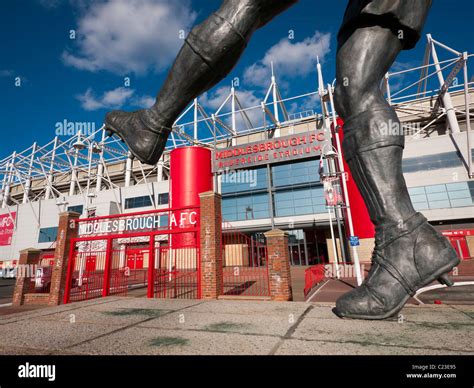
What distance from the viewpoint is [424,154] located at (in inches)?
858

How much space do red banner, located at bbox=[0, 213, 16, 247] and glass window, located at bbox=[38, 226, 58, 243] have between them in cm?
519

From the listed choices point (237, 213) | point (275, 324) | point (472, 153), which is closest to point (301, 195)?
point (237, 213)

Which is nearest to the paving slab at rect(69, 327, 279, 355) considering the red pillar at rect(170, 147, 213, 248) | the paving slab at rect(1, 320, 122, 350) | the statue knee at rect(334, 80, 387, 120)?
the paving slab at rect(1, 320, 122, 350)

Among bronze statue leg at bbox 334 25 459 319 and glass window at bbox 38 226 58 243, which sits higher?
glass window at bbox 38 226 58 243

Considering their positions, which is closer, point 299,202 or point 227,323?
point 227,323

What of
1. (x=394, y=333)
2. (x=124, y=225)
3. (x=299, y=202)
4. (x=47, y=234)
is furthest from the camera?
(x=47, y=234)

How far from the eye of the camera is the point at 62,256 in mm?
8766

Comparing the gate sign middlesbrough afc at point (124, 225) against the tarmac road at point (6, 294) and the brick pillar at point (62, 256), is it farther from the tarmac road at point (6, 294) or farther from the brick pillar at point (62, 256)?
the tarmac road at point (6, 294)

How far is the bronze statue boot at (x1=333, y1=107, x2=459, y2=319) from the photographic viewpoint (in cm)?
121

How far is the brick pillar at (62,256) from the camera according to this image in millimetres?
8547

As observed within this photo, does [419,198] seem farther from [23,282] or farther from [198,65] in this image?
[23,282]

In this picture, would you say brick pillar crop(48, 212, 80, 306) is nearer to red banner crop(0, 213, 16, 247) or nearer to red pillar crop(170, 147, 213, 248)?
red pillar crop(170, 147, 213, 248)

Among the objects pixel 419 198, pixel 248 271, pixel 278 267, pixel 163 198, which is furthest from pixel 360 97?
pixel 163 198

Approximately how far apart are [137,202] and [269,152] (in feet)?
53.0
